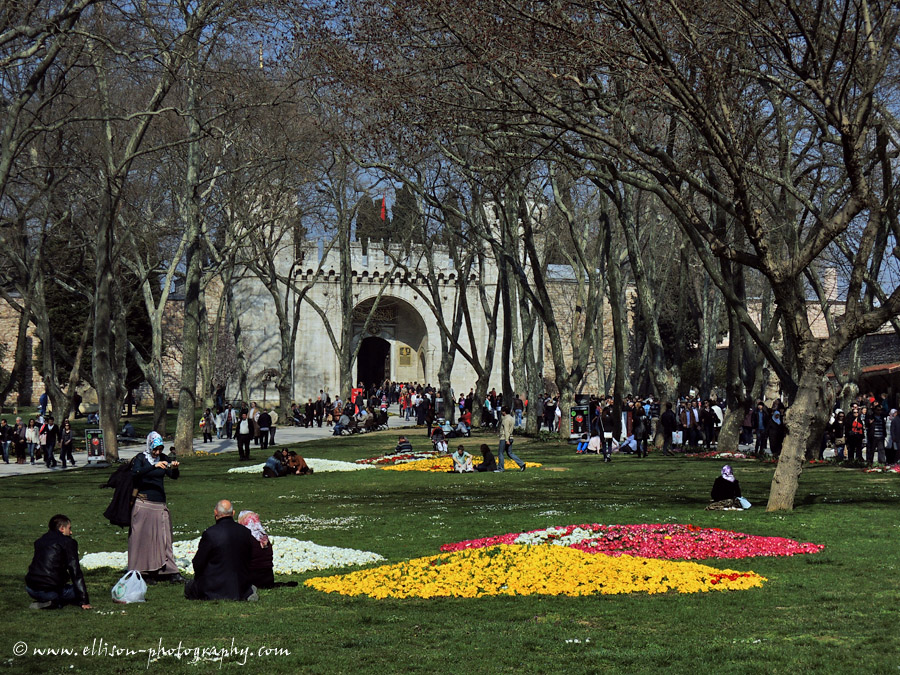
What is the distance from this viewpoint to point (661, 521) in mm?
14727

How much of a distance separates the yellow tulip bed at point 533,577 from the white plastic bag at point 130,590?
1.80 metres

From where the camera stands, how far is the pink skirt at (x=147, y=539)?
11.3m

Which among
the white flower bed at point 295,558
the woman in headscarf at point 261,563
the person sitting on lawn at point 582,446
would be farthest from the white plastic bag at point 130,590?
A: the person sitting on lawn at point 582,446

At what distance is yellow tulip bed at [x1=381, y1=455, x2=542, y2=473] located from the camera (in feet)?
85.9

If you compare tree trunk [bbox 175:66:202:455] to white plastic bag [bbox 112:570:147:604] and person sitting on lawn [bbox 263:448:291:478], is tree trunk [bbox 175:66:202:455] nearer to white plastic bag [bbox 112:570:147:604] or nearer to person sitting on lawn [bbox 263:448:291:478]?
person sitting on lawn [bbox 263:448:291:478]

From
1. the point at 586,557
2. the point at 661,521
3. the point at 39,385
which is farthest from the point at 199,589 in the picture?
the point at 39,385

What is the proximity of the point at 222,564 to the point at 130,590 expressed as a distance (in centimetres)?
91

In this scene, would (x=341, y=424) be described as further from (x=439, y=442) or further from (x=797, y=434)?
(x=797, y=434)

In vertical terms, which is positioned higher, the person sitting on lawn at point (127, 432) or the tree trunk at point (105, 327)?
the tree trunk at point (105, 327)

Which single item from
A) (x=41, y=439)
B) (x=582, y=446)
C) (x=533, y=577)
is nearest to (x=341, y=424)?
(x=582, y=446)

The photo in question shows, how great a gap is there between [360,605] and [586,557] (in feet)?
9.60

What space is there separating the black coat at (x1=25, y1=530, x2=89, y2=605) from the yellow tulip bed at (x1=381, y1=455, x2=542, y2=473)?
16821mm

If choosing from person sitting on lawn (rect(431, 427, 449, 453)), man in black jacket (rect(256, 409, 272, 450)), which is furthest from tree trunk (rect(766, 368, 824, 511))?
man in black jacket (rect(256, 409, 272, 450))

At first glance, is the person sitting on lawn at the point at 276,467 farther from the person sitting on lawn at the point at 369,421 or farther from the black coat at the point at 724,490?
the person sitting on lawn at the point at 369,421
